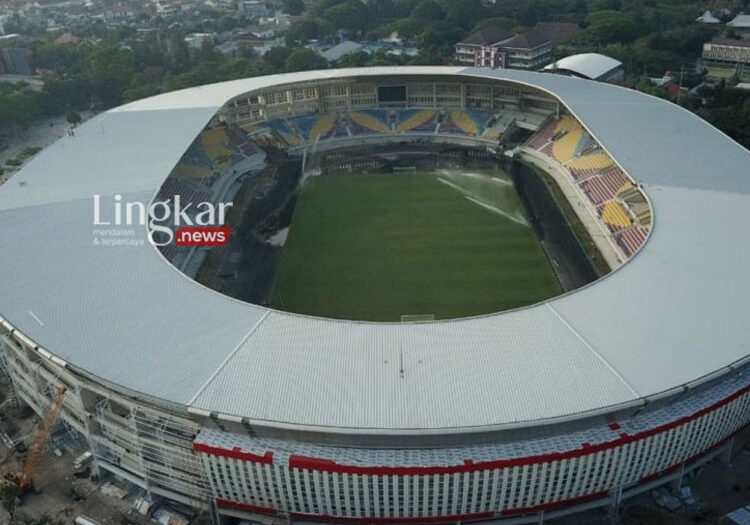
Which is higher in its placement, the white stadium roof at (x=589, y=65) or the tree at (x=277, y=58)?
the white stadium roof at (x=589, y=65)

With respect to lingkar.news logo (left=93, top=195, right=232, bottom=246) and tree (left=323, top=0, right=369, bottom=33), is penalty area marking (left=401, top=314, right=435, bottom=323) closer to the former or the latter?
lingkar.news logo (left=93, top=195, right=232, bottom=246)

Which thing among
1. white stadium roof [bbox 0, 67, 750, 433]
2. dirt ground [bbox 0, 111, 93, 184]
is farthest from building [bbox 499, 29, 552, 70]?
white stadium roof [bbox 0, 67, 750, 433]

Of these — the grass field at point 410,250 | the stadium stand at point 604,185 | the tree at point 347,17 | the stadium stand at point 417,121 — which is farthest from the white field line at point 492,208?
the tree at point 347,17

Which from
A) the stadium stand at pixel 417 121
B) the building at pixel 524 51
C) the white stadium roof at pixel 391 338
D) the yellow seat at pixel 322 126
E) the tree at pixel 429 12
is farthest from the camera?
the tree at pixel 429 12

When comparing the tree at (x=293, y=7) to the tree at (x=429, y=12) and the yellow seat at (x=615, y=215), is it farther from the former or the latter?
the yellow seat at (x=615, y=215)

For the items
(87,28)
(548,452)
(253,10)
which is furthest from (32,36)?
(548,452)
